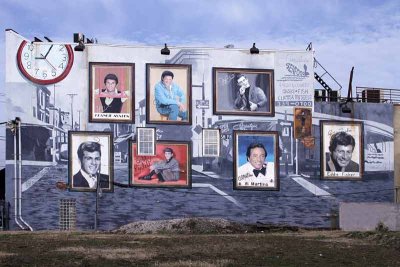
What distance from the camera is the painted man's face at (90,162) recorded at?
131 ft

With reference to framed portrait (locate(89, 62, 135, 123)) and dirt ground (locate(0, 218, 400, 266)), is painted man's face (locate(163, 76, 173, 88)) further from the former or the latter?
dirt ground (locate(0, 218, 400, 266))

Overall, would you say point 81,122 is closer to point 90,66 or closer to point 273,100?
point 90,66

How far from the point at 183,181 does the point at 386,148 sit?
47.6 ft

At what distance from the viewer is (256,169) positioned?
41.0 m

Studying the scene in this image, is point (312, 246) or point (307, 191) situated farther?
point (307, 191)

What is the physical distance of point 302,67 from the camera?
4216 centimetres

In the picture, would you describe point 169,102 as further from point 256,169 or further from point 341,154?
point 341,154

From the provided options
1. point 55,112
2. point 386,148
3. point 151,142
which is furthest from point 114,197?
point 386,148

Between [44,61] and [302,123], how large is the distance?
17812 millimetres

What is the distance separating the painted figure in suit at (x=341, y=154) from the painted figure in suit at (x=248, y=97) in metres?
5.59

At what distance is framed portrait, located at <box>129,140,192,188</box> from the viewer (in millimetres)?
40188

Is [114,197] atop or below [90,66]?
below

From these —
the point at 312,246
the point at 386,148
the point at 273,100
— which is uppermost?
the point at 273,100

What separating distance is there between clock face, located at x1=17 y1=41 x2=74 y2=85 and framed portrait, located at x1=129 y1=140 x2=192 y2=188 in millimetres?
6641
